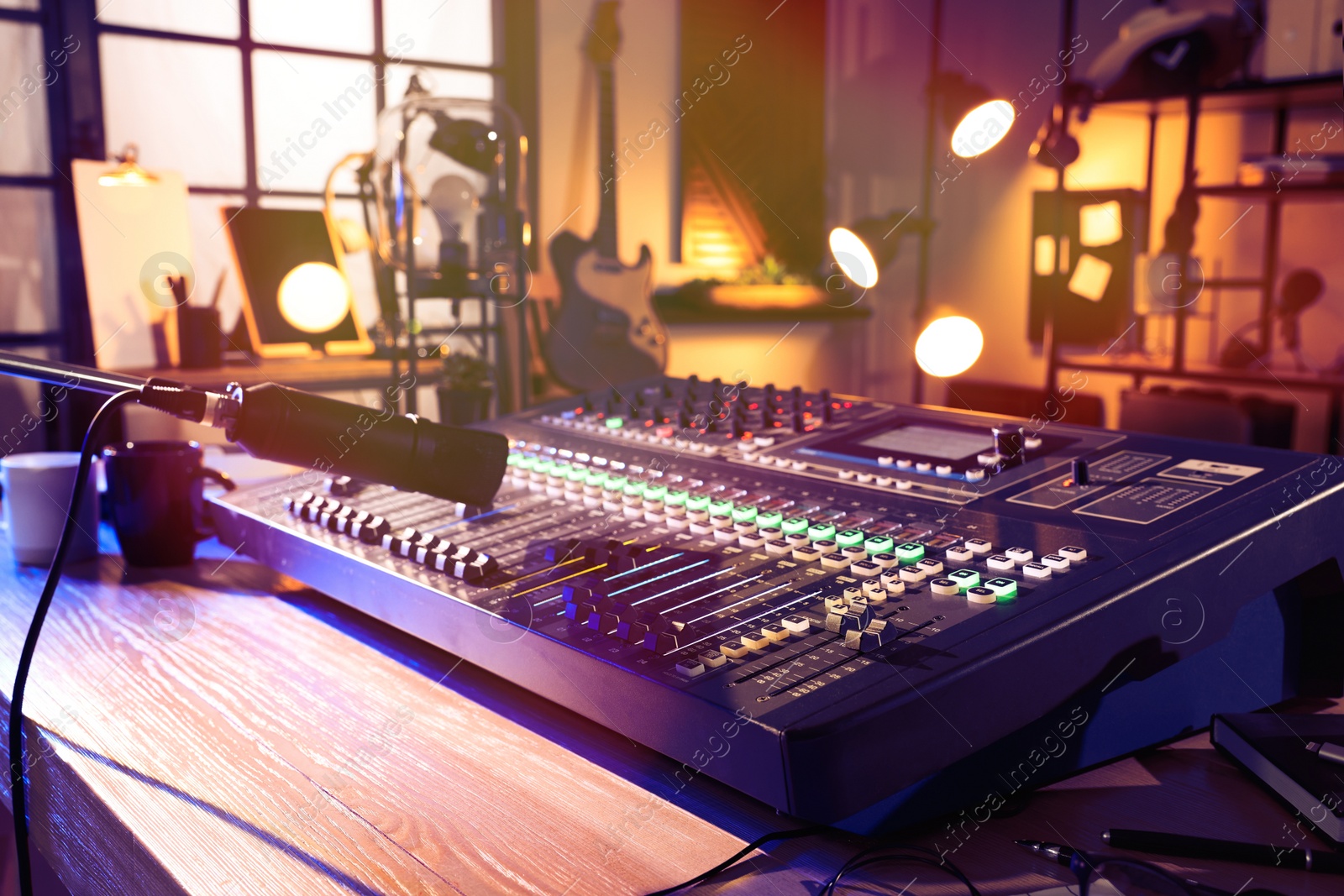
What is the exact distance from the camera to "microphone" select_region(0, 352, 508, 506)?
0.55 meters

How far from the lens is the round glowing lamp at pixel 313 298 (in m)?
2.40

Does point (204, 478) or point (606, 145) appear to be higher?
point (606, 145)

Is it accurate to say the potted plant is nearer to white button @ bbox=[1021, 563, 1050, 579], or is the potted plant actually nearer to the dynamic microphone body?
the dynamic microphone body

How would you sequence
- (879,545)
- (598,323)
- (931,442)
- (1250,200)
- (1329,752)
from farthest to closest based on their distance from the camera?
(1250,200) < (598,323) < (931,442) < (879,545) < (1329,752)

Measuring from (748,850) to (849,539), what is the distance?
25cm

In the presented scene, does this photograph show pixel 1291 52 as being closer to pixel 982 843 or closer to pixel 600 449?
pixel 600 449

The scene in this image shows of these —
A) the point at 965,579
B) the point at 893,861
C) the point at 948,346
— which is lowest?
the point at 893,861

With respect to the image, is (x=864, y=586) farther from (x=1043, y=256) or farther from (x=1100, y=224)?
(x=1043, y=256)

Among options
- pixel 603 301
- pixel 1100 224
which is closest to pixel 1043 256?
pixel 1100 224

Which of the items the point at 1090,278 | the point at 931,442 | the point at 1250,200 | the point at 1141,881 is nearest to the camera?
the point at 1141,881

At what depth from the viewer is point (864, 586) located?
22.6 inches

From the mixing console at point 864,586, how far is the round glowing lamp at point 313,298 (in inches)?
62.8

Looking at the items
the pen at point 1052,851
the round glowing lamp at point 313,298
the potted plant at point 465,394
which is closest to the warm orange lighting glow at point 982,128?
the pen at point 1052,851

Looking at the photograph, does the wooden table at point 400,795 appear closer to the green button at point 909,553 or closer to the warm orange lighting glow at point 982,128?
the green button at point 909,553
